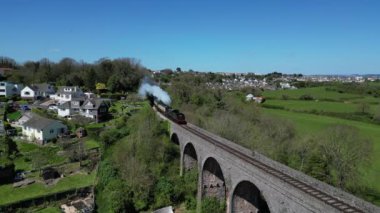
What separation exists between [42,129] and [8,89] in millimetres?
37250

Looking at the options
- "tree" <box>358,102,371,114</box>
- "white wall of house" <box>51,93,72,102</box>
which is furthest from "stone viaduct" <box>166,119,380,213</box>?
"tree" <box>358,102,371,114</box>

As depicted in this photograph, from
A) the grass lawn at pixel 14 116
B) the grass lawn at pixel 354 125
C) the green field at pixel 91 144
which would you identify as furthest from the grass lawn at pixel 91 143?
the grass lawn at pixel 354 125

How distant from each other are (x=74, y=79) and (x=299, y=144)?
2605 inches

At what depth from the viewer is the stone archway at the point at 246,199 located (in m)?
22.7

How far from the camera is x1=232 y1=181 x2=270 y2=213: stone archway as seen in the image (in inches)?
892

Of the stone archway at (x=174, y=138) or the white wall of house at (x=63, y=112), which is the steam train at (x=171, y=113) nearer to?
the stone archway at (x=174, y=138)

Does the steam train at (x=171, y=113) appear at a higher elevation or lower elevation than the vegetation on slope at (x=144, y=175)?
higher

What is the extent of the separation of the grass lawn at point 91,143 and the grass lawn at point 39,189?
8.02 metres

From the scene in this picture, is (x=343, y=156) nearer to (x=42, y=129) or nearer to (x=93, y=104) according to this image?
(x=42, y=129)

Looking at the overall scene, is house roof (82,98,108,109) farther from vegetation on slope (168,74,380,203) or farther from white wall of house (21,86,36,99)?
white wall of house (21,86,36,99)

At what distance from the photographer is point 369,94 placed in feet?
314

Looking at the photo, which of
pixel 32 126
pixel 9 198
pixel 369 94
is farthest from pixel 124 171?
pixel 369 94

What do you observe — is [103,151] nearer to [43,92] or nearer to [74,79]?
[43,92]

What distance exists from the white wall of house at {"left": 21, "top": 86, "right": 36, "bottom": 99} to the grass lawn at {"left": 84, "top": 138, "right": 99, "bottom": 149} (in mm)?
36238
